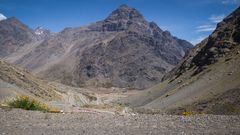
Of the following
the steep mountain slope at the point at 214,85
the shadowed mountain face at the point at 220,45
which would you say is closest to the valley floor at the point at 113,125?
the steep mountain slope at the point at 214,85

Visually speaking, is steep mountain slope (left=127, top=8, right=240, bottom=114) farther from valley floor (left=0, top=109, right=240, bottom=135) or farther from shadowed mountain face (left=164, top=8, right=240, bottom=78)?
valley floor (left=0, top=109, right=240, bottom=135)

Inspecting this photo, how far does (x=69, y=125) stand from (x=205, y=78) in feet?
191

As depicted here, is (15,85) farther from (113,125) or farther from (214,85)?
(113,125)

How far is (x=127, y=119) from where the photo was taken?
15.5 metres

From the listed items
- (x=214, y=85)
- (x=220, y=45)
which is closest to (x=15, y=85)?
(x=214, y=85)

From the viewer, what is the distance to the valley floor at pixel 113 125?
42.1 feet

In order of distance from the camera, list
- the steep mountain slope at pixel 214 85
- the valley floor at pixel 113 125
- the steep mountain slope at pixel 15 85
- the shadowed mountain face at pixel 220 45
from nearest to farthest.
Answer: the valley floor at pixel 113 125, the steep mountain slope at pixel 214 85, the steep mountain slope at pixel 15 85, the shadowed mountain face at pixel 220 45

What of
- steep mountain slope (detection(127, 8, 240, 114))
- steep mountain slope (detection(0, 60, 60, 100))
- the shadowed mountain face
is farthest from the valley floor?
the shadowed mountain face

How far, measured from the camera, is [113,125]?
563 inches

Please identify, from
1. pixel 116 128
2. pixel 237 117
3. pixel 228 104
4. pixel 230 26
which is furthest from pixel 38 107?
pixel 230 26

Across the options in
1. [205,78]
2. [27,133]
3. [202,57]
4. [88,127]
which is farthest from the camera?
[202,57]

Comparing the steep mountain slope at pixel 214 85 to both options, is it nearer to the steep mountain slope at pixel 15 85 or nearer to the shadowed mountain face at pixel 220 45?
the shadowed mountain face at pixel 220 45

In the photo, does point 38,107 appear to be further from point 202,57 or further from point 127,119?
point 202,57

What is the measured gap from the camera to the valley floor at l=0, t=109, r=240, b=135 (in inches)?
505
